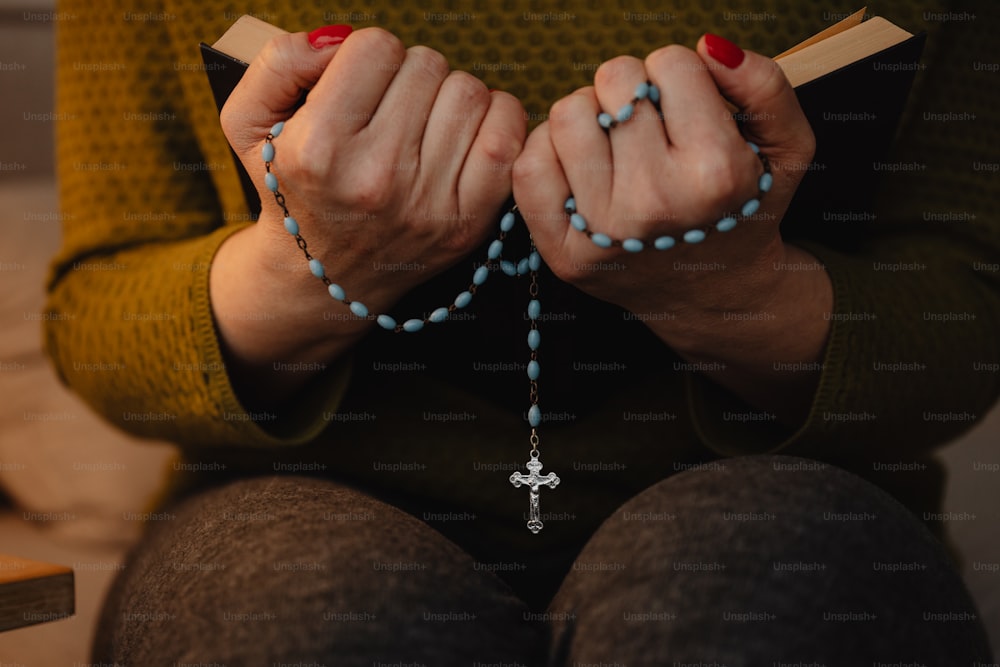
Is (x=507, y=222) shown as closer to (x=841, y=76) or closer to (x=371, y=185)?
(x=371, y=185)

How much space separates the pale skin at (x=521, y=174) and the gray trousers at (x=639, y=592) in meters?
0.13

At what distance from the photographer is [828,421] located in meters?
0.55

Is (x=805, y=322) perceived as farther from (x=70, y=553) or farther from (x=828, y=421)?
(x=70, y=553)

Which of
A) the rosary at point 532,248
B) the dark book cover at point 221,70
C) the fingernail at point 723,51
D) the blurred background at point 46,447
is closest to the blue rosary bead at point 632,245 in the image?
the rosary at point 532,248

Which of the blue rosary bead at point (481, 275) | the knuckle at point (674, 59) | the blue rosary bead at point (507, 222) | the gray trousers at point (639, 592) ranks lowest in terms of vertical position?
the gray trousers at point (639, 592)

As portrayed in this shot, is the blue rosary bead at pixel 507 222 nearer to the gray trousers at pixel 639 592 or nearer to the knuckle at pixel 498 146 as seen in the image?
the knuckle at pixel 498 146

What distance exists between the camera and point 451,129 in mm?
449

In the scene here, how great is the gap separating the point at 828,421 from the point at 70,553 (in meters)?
0.89

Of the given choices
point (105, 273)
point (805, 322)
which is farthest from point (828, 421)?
point (105, 273)

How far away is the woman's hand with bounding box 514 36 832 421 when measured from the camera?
0.41m

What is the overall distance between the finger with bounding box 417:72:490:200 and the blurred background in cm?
71

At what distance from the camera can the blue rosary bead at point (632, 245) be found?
1.43 ft

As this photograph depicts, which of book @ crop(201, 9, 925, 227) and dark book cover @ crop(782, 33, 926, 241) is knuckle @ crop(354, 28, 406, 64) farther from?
dark book cover @ crop(782, 33, 926, 241)

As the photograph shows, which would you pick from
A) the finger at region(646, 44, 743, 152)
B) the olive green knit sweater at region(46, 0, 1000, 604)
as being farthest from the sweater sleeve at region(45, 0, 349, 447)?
the finger at region(646, 44, 743, 152)
